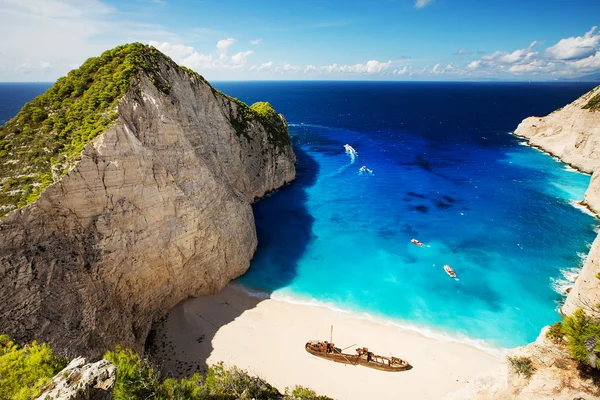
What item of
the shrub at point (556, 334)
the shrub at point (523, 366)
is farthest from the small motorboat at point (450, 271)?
the shrub at point (523, 366)

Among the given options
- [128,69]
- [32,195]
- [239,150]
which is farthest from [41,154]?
[239,150]

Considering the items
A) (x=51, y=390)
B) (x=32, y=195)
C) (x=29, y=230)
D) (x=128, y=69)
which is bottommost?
(x=51, y=390)

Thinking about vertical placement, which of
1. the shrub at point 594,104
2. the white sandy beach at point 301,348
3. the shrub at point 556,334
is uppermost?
the shrub at point 594,104

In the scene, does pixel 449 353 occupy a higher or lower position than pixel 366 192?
lower

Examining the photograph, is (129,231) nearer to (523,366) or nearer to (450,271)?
(523,366)

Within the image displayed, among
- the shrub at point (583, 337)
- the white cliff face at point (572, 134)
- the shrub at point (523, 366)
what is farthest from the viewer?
the white cliff face at point (572, 134)

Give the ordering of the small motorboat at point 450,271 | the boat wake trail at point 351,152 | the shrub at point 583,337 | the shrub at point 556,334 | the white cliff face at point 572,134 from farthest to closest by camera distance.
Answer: the boat wake trail at point 351,152 < the white cliff face at point 572,134 < the small motorboat at point 450,271 < the shrub at point 556,334 < the shrub at point 583,337

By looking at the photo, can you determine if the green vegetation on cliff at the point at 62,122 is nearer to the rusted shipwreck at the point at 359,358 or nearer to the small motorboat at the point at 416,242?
the rusted shipwreck at the point at 359,358

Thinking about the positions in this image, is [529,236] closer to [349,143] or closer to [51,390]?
[51,390]
